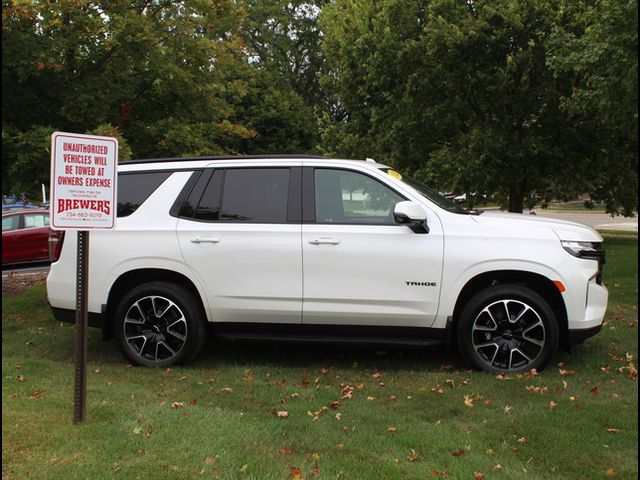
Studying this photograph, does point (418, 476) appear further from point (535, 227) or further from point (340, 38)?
point (340, 38)


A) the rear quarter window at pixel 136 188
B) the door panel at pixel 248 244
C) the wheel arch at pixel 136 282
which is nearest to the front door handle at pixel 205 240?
the door panel at pixel 248 244

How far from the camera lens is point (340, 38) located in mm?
18391

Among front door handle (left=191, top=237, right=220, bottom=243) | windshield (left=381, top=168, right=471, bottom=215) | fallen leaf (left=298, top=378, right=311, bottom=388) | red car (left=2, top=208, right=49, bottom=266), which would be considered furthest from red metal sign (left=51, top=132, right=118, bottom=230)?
red car (left=2, top=208, right=49, bottom=266)

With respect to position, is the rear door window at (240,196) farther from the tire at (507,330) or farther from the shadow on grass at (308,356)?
the tire at (507,330)

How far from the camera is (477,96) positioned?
15.9 m

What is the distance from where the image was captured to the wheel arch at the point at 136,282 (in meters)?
5.61

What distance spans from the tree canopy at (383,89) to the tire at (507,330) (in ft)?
13.1

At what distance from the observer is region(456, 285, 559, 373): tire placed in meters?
5.05

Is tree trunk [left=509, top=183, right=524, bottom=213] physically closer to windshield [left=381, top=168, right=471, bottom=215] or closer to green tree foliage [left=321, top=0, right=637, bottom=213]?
green tree foliage [left=321, top=0, right=637, bottom=213]

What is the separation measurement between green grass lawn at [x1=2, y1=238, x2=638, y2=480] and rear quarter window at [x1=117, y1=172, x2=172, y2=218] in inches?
59.0

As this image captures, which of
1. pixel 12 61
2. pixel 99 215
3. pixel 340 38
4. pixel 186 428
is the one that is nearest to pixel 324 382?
pixel 186 428

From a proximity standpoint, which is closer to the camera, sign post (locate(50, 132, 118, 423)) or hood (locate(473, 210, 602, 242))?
sign post (locate(50, 132, 118, 423))

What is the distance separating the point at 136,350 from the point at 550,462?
3.68 metres

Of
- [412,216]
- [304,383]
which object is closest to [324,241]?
[412,216]
